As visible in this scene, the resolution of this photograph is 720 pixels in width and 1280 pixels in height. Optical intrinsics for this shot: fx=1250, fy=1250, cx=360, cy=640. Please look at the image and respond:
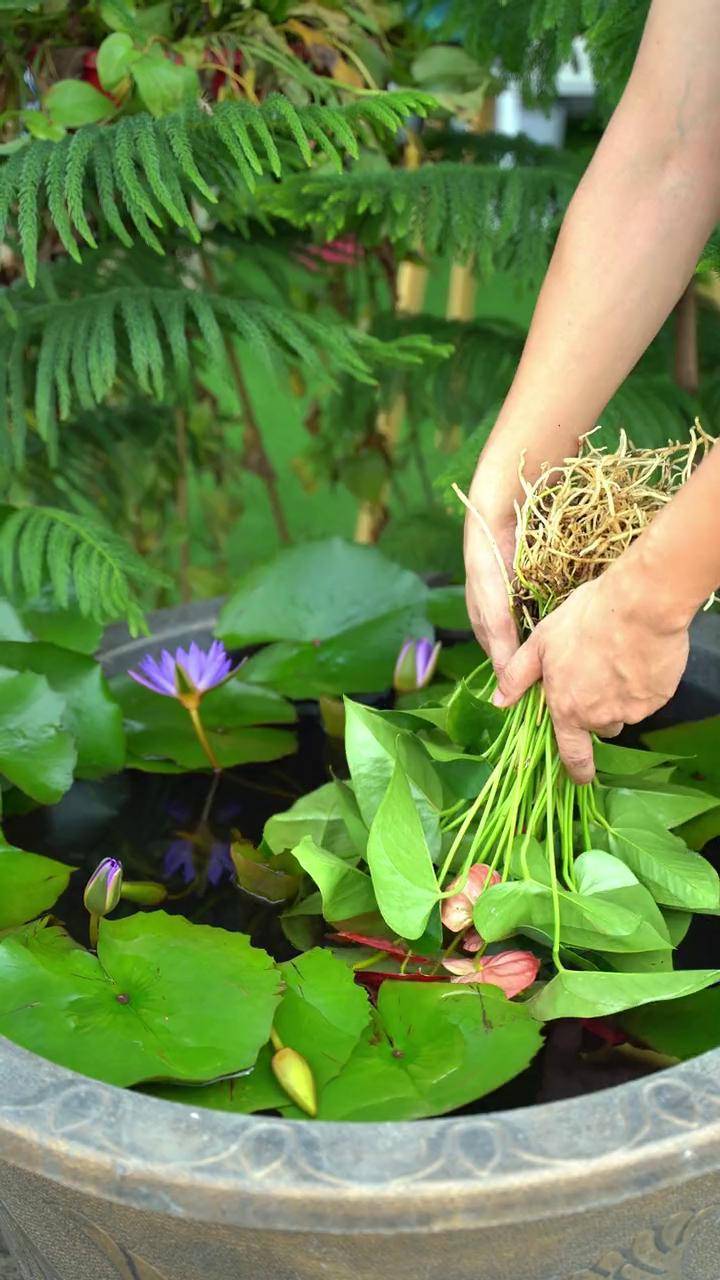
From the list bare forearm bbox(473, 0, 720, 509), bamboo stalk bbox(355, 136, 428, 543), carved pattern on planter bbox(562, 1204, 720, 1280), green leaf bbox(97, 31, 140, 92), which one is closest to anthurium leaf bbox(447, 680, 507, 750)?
bare forearm bbox(473, 0, 720, 509)

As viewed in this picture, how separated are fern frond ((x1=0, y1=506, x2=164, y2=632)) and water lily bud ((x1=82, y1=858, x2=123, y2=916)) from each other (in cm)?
28

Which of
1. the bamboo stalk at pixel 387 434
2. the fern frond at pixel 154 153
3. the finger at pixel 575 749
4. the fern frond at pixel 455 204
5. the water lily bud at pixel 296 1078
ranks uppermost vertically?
the fern frond at pixel 154 153

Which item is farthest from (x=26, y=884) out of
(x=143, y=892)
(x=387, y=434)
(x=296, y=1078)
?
(x=387, y=434)

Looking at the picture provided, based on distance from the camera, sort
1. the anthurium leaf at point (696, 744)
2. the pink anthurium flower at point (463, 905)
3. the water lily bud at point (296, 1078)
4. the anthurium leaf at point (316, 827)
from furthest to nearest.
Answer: the anthurium leaf at point (696, 744), the anthurium leaf at point (316, 827), the pink anthurium flower at point (463, 905), the water lily bud at point (296, 1078)

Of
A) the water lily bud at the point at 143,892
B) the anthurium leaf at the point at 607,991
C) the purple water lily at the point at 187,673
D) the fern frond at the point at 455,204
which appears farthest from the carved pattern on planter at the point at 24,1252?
the fern frond at the point at 455,204

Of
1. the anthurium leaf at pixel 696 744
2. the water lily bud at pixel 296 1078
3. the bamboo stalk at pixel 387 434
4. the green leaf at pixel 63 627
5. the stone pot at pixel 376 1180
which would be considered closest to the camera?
the stone pot at pixel 376 1180

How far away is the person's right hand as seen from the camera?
87cm

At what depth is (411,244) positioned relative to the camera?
1327mm

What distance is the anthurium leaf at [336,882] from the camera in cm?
83

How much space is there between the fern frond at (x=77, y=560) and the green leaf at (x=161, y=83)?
39cm

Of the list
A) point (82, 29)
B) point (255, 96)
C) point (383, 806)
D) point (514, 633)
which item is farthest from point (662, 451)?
point (82, 29)

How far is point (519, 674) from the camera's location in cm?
82

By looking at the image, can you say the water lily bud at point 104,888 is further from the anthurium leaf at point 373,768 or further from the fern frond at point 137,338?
the fern frond at point 137,338

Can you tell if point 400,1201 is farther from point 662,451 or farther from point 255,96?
point 255,96
